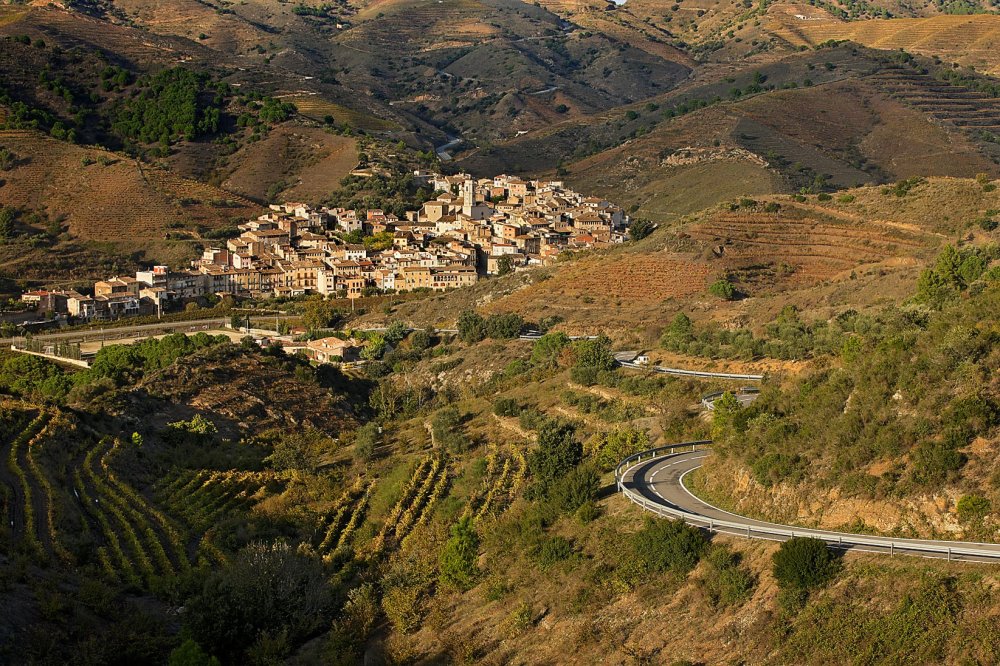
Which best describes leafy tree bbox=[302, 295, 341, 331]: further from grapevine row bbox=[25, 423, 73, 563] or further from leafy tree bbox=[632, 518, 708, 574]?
leafy tree bbox=[632, 518, 708, 574]

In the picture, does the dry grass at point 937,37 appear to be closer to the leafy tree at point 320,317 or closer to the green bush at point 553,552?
the leafy tree at point 320,317

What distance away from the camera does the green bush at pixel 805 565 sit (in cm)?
1692

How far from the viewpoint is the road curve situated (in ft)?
56.1

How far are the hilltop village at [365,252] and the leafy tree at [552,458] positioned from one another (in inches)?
1721

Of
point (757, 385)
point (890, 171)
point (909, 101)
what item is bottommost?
point (757, 385)

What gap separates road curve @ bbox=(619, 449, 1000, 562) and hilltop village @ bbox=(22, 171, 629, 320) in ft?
151

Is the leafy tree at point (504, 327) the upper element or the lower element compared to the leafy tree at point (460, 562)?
upper

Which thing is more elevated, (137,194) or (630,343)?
(137,194)

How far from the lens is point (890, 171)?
10469 centimetres

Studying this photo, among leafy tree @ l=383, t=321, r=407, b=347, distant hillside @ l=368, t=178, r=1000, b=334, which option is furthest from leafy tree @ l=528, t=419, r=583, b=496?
leafy tree @ l=383, t=321, r=407, b=347

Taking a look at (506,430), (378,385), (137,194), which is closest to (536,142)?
(137,194)

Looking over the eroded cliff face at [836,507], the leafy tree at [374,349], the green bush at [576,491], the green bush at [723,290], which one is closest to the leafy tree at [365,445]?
the green bush at [576,491]

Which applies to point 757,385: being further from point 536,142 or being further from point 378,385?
point 536,142

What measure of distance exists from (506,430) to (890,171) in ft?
268
